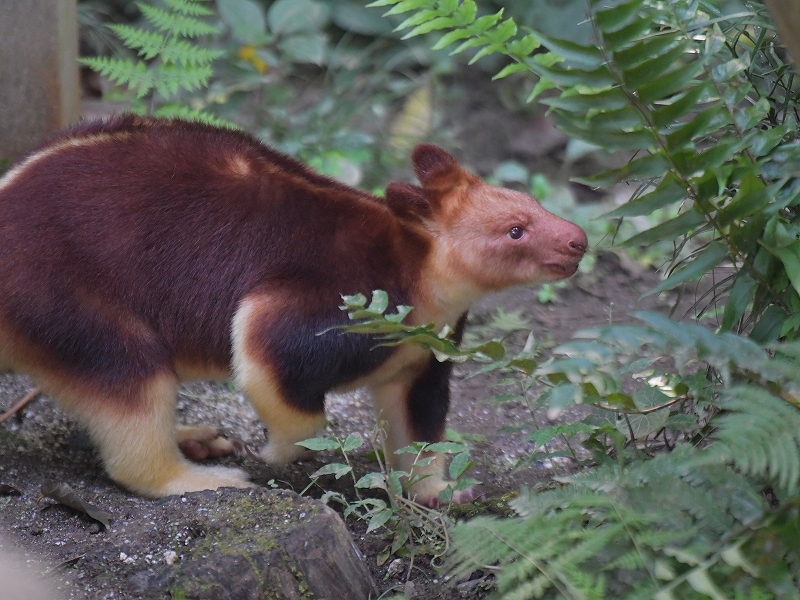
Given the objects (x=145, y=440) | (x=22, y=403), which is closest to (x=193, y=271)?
(x=145, y=440)

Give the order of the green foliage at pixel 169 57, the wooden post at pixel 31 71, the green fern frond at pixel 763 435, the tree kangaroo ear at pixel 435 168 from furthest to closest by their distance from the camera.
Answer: the green foliage at pixel 169 57 → the wooden post at pixel 31 71 → the tree kangaroo ear at pixel 435 168 → the green fern frond at pixel 763 435

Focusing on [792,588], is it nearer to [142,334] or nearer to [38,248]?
[142,334]

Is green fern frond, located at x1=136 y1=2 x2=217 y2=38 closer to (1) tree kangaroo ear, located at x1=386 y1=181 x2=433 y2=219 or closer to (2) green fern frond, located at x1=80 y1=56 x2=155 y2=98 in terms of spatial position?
(2) green fern frond, located at x1=80 y1=56 x2=155 y2=98

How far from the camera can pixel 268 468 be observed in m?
4.51

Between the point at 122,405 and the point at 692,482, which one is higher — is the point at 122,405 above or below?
below

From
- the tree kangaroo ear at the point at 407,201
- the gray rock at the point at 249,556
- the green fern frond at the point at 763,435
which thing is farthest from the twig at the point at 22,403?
the green fern frond at the point at 763,435

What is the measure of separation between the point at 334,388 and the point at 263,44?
5.72 meters

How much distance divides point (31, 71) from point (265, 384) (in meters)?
2.84

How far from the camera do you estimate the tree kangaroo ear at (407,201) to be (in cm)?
412

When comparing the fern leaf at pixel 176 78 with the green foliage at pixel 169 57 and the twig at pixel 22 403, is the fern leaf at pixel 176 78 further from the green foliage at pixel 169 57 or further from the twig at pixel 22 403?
the twig at pixel 22 403

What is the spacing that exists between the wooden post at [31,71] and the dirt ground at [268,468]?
1515 millimetres

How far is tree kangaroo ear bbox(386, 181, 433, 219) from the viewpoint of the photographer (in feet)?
13.5

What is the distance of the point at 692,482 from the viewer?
3033mm

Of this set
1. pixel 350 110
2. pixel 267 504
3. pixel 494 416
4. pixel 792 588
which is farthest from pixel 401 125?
pixel 792 588
